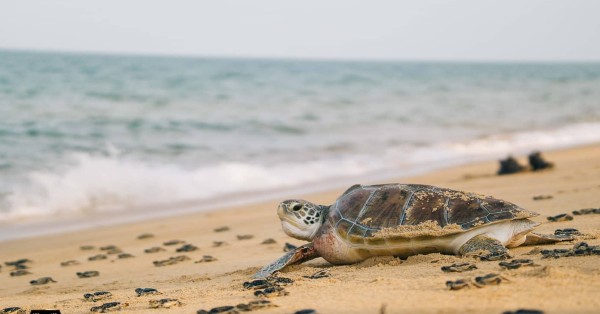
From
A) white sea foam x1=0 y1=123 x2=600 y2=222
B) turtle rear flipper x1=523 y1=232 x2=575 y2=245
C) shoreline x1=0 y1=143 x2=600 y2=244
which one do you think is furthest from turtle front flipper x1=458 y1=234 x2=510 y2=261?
white sea foam x1=0 y1=123 x2=600 y2=222

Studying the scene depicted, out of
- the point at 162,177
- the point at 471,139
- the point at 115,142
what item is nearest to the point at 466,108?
the point at 471,139

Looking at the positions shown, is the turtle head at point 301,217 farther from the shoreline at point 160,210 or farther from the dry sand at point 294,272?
the shoreline at point 160,210

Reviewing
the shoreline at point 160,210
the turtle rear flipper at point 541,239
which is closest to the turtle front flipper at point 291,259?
the turtle rear flipper at point 541,239

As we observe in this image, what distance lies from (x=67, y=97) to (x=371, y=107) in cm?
1280

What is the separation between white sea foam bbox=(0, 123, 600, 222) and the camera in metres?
12.9

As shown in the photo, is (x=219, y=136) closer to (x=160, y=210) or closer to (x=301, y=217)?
(x=160, y=210)

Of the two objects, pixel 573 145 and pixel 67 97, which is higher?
pixel 67 97

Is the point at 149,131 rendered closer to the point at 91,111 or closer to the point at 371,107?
the point at 91,111

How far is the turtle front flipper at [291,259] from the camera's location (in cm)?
586

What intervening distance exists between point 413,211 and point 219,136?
16.7 metres

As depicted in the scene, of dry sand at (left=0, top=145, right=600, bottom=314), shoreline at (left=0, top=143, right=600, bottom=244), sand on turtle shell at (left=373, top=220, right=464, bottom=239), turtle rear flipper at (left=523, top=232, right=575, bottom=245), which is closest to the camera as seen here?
dry sand at (left=0, top=145, right=600, bottom=314)

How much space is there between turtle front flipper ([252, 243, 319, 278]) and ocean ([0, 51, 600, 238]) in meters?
6.98

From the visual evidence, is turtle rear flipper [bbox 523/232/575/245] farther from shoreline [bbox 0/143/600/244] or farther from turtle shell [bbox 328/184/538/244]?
shoreline [bbox 0/143/600/244]

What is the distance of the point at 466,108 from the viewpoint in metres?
33.8
